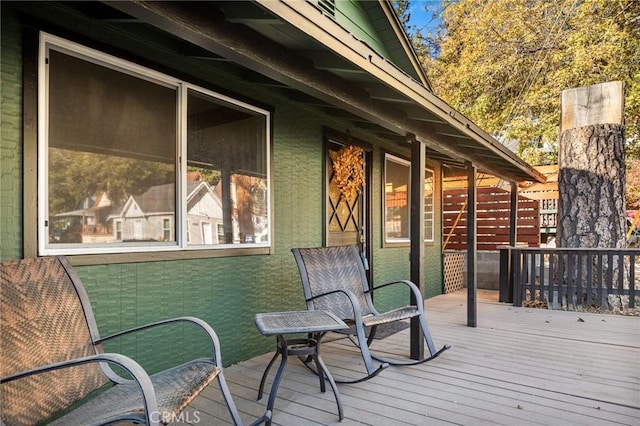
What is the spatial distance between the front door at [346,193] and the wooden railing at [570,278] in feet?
8.11

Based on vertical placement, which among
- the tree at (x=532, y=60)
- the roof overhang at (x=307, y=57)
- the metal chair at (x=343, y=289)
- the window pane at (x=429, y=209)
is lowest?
the metal chair at (x=343, y=289)

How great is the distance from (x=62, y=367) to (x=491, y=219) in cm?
829

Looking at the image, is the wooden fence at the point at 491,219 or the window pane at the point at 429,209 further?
the wooden fence at the point at 491,219

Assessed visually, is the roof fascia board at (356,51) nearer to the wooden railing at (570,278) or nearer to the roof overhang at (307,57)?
the roof overhang at (307,57)

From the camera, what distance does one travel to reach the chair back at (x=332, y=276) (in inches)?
119

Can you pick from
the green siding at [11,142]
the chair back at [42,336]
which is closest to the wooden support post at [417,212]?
the chair back at [42,336]

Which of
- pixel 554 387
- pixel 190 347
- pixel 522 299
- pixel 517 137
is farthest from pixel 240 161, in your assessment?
pixel 517 137

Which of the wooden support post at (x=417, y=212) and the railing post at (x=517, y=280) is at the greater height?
the wooden support post at (x=417, y=212)

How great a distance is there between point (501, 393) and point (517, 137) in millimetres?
9175

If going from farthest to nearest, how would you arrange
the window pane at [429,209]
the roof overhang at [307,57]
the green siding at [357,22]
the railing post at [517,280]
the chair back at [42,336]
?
the window pane at [429,209] < the railing post at [517,280] < the green siding at [357,22] < the roof overhang at [307,57] < the chair back at [42,336]

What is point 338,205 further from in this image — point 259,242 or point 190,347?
point 190,347

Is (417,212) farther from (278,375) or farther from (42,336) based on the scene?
(42,336)

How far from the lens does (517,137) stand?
10.1 meters

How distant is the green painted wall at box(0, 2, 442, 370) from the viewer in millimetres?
1936
